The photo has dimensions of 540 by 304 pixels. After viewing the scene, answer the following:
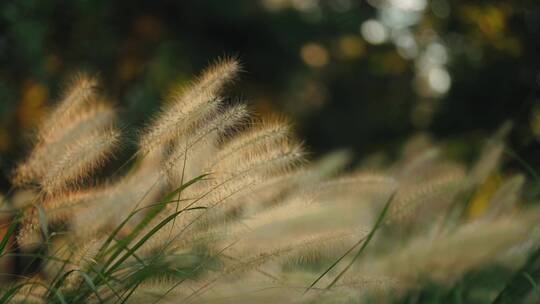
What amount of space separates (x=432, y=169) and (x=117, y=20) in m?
2.93

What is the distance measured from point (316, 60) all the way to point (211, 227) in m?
5.19

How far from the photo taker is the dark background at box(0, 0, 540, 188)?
13.9 feet

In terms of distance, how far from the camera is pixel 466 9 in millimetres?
6359

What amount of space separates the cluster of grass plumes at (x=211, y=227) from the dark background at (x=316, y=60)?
1042 millimetres

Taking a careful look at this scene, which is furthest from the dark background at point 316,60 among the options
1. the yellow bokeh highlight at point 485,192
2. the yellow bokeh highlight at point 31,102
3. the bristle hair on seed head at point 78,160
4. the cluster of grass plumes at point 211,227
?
the bristle hair on seed head at point 78,160

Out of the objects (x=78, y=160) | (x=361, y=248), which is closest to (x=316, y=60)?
(x=78, y=160)

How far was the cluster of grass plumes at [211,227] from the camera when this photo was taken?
1503mm

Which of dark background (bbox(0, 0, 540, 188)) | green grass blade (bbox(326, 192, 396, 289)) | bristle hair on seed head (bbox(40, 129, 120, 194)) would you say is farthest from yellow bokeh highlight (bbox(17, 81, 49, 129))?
green grass blade (bbox(326, 192, 396, 289))

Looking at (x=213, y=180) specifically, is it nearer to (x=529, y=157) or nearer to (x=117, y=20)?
(x=529, y=157)

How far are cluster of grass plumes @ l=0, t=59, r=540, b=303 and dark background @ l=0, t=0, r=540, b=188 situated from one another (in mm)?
1042

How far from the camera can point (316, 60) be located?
266 inches

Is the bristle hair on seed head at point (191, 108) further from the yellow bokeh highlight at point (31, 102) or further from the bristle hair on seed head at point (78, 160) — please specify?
the yellow bokeh highlight at point (31, 102)

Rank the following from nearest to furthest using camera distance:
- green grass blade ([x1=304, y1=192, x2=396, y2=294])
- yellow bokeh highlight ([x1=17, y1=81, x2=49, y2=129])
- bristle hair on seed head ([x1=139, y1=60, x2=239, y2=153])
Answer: green grass blade ([x1=304, y1=192, x2=396, y2=294]), bristle hair on seed head ([x1=139, y1=60, x2=239, y2=153]), yellow bokeh highlight ([x1=17, y1=81, x2=49, y2=129])

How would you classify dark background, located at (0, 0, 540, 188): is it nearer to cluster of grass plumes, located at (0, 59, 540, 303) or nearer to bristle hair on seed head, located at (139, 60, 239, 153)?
cluster of grass plumes, located at (0, 59, 540, 303)
